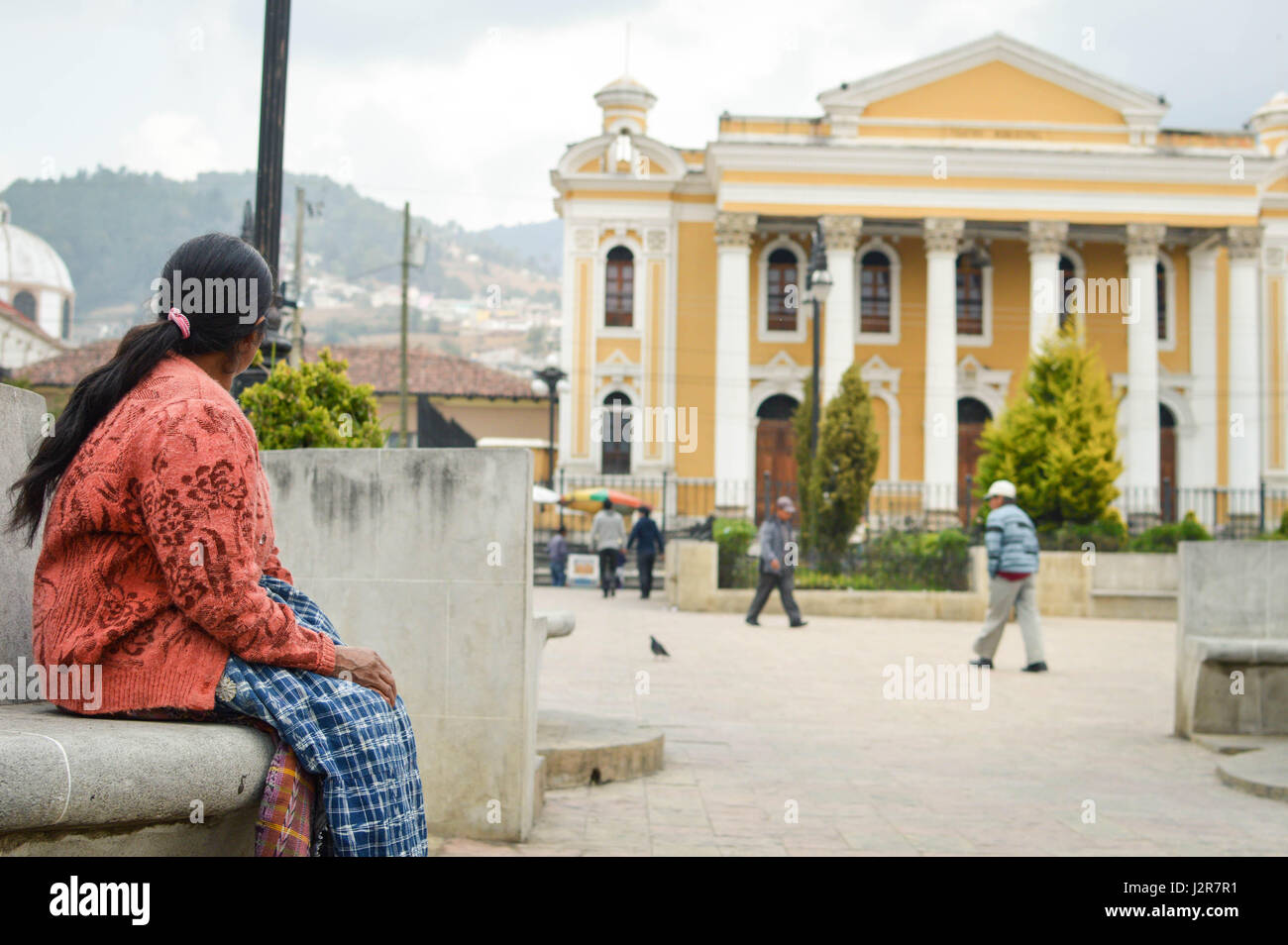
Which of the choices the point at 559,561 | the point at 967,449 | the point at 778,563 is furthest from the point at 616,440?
the point at 778,563

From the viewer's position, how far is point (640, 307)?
35.4 metres

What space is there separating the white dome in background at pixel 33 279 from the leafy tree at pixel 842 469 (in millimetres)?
71411

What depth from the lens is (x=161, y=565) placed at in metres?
2.54

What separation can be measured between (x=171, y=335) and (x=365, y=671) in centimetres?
82

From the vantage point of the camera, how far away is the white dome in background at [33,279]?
265ft

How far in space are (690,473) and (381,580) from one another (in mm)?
30556

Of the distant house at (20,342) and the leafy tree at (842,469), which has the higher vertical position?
the distant house at (20,342)

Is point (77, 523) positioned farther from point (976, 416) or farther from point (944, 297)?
point (976, 416)

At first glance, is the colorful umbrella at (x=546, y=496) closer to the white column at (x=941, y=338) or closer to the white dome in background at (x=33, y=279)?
the white column at (x=941, y=338)

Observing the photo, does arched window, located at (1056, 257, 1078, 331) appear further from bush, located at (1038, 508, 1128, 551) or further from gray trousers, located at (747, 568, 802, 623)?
gray trousers, located at (747, 568, 802, 623)

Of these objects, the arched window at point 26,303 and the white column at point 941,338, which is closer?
the white column at point 941,338

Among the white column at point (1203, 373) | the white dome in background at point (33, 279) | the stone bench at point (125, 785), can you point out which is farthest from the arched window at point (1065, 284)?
the white dome in background at point (33, 279)

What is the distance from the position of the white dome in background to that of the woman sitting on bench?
8584cm

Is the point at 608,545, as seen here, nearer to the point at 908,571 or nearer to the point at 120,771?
the point at 908,571
